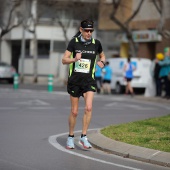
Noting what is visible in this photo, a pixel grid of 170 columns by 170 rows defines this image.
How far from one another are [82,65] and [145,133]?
2.17 metres

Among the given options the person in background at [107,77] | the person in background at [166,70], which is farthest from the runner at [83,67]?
the person in background at [107,77]

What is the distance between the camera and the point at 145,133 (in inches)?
461

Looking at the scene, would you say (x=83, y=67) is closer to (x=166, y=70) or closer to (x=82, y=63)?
(x=82, y=63)

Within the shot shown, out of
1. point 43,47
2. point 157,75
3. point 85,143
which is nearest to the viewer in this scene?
point 85,143

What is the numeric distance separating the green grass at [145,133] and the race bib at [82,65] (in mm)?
1459

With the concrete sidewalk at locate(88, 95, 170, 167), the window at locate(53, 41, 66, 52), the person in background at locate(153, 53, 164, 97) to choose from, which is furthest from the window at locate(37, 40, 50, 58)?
the concrete sidewalk at locate(88, 95, 170, 167)

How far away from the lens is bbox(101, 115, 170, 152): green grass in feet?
34.2

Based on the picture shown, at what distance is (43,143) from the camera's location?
11234 mm

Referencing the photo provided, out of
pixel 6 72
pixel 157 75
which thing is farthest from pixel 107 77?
pixel 6 72

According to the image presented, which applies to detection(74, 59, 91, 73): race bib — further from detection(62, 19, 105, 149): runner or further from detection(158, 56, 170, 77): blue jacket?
detection(158, 56, 170, 77): blue jacket

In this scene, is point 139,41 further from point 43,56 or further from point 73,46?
point 73,46

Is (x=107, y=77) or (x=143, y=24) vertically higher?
(x=143, y=24)

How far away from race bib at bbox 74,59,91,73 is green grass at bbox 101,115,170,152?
1459mm

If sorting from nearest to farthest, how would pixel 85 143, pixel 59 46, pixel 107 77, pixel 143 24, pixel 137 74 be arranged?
pixel 85 143 < pixel 107 77 < pixel 137 74 < pixel 143 24 < pixel 59 46
